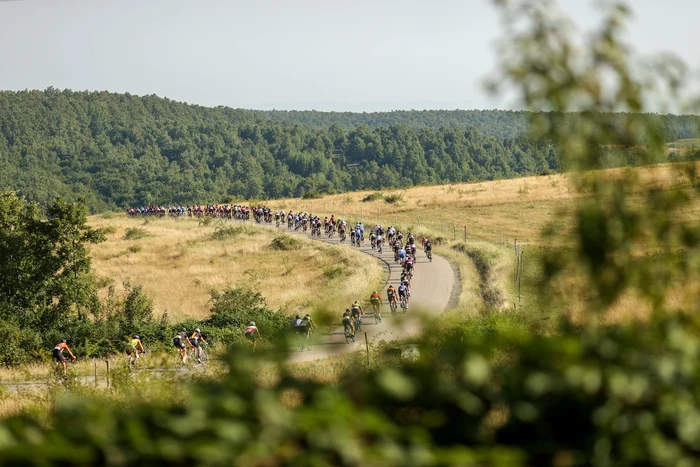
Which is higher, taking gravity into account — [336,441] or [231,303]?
[336,441]

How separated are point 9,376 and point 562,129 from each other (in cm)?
2199

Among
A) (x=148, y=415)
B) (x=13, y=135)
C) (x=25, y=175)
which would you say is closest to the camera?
(x=148, y=415)

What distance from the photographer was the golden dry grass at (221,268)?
37.3 metres

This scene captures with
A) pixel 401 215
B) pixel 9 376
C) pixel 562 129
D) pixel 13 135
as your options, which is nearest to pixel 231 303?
pixel 9 376

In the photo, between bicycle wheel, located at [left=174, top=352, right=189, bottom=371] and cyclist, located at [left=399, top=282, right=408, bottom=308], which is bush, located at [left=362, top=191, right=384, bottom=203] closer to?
cyclist, located at [left=399, top=282, right=408, bottom=308]

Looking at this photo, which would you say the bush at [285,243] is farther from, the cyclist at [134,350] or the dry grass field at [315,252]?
the cyclist at [134,350]

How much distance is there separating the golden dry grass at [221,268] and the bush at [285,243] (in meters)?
0.36

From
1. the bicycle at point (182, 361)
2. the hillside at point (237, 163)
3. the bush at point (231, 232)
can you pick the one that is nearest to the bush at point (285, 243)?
the bush at point (231, 232)

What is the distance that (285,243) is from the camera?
5312 centimetres

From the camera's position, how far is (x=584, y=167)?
14.5ft

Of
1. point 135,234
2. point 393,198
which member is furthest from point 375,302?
point 393,198

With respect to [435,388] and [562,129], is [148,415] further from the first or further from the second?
[562,129]

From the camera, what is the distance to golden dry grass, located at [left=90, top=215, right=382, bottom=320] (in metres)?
37.3

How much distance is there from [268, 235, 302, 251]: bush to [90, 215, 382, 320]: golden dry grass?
0.36 meters
